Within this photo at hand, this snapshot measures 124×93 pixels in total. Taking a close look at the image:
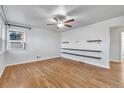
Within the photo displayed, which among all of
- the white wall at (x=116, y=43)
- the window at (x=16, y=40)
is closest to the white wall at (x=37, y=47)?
the window at (x=16, y=40)

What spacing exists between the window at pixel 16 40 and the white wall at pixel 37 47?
214mm

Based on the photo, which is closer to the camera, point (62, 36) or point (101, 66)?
point (101, 66)

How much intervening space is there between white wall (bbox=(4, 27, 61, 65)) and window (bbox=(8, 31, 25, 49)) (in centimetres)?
21

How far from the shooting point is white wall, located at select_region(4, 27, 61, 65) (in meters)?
4.21

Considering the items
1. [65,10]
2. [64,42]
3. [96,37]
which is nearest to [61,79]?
[65,10]

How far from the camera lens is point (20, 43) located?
4445 millimetres

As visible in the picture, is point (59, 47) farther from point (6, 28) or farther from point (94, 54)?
point (6, 28)

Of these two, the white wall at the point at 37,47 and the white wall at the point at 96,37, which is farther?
the white wall at the point at 37,47

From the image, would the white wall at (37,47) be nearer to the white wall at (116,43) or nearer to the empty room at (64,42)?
the empty room at (64,42)

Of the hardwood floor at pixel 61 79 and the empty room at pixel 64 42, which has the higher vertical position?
the empty room at pixel 64 42

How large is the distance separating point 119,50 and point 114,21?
8.60 feet

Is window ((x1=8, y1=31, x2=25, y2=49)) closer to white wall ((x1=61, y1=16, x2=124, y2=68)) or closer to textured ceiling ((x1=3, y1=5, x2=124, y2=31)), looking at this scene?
textured ceiling ((x1=3, y1=5, x2=124, y2=31))

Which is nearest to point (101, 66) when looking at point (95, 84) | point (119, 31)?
point (95, 84)

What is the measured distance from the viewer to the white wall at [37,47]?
4211mm
